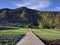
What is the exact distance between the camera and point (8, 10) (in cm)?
541

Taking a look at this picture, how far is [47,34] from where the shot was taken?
5430 mm

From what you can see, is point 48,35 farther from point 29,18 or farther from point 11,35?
point 11,35

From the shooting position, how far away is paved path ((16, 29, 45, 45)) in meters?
5.32

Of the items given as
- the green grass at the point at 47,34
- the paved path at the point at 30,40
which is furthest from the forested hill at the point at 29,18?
the paved path at the point at 30,40

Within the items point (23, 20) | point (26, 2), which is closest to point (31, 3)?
point (26, 2)

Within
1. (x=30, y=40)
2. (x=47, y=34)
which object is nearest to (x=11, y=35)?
(x=30, y=40)

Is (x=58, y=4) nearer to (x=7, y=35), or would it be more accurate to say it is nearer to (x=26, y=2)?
(x=26, y=2)

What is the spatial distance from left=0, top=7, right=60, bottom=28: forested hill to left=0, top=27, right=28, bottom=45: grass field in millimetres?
199

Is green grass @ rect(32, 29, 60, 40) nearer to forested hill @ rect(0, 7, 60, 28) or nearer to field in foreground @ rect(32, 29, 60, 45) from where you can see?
field in foreground @ rect(32, 29, 60, 45)

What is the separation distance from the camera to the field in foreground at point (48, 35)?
5.41 metres

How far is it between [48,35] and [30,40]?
528 mm

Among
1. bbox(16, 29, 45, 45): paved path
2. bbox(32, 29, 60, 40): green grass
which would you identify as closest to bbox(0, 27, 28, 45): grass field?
bbox(16, 29, 45, 45): paved path

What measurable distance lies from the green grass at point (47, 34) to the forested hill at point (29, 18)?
14 cm

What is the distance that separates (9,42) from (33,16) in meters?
0.97
